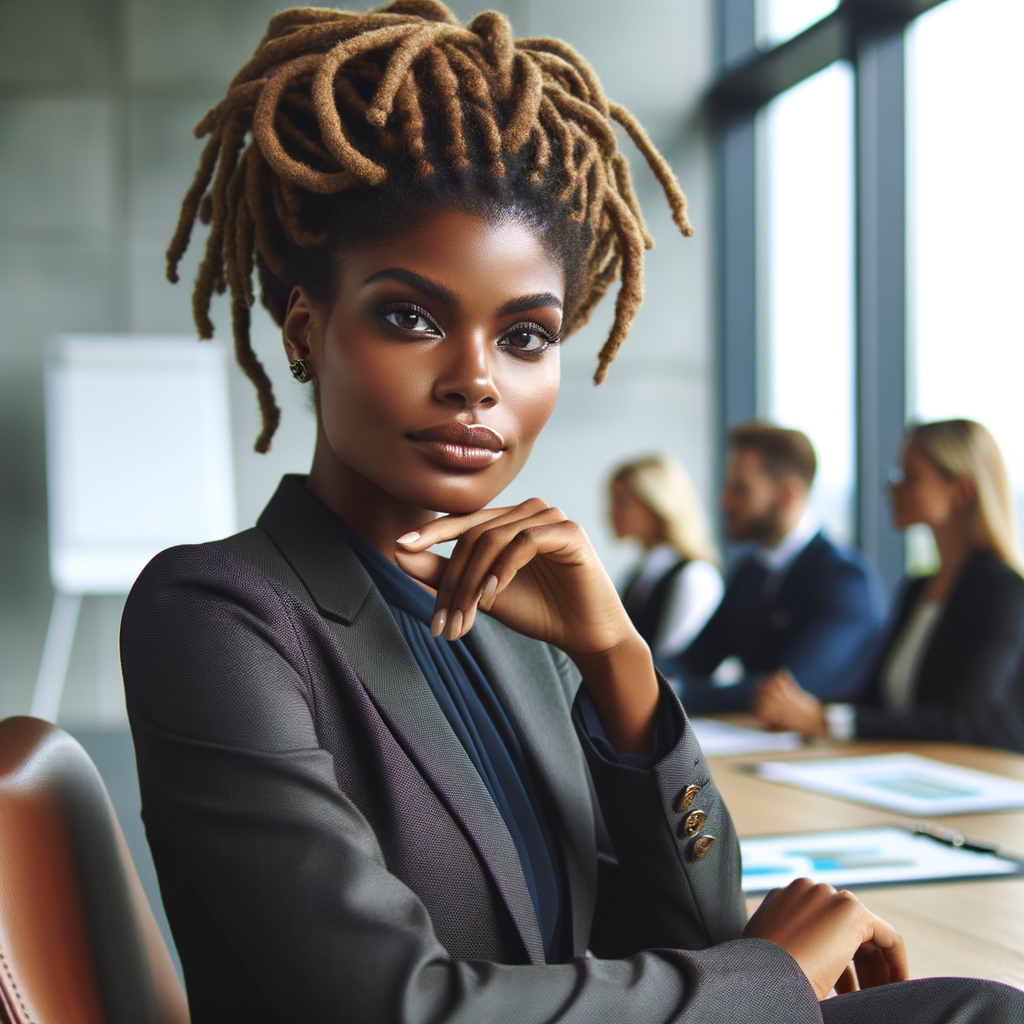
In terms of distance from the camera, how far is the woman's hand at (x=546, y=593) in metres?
0.87

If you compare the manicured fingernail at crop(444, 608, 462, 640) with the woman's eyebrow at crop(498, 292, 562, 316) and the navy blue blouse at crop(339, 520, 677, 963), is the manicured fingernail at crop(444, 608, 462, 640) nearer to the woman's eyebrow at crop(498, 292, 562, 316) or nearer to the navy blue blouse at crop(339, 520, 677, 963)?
the navy blue blouse at crop(339, 520, 677, 963)

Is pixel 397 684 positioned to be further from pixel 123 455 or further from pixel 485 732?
pixel 123 455

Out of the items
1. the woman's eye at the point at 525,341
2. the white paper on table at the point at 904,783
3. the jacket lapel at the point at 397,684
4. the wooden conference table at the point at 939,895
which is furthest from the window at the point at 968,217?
the jacket lapel at the point at 397,684

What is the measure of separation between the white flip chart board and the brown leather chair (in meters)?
4.44

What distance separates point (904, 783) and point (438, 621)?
4.34 ft

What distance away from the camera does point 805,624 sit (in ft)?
12.4

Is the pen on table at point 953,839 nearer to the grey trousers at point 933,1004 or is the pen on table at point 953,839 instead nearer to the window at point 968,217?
the grey trousers at point 933,1004

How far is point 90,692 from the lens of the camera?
5820 millimetres

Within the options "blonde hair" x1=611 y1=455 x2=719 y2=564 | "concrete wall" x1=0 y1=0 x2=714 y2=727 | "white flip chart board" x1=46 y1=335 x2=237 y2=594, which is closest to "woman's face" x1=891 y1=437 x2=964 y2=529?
"blonde hair" x1=611 y1=455 x2=719 y2=564

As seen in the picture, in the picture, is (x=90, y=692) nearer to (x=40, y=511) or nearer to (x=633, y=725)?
(x=40, y=511)

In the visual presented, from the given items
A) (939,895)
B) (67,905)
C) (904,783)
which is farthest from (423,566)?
(904,783)

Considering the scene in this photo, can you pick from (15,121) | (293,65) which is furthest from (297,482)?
(15,121)

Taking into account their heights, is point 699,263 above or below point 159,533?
above

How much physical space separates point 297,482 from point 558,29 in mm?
6048
